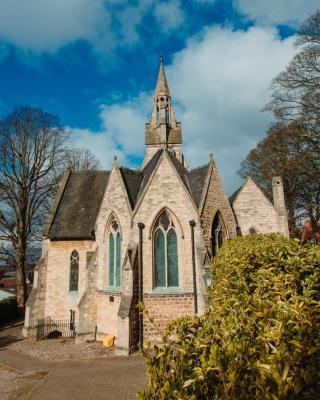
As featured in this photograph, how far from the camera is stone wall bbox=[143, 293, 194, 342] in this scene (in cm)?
1391

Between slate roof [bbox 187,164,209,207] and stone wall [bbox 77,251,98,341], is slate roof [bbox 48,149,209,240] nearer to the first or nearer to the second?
→ slate roof [bbox 187,164,209,207]

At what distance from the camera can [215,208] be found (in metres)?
15.7

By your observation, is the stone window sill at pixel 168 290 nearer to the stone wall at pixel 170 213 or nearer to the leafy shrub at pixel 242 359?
the stone wall at pixel 170 213

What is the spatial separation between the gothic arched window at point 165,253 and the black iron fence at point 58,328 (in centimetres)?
776

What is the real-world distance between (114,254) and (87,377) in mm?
6620

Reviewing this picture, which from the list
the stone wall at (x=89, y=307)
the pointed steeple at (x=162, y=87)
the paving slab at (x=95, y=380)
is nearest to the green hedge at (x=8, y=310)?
the stone wall at (x=89, y=307)

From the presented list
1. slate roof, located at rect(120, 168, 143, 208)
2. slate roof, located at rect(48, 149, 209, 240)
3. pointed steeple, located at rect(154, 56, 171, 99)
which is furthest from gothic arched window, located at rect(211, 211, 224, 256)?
pointed steeple, located at rect(154, 56, 171, 99)

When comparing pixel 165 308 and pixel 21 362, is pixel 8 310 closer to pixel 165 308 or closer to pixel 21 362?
pixel 21 362

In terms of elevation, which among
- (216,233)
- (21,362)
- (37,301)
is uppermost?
(216,233)

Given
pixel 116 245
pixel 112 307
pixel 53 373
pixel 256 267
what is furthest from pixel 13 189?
pixel 256 267

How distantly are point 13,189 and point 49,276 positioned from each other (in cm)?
959

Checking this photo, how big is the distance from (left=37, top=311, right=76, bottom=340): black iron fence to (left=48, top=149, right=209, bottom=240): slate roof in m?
5.48

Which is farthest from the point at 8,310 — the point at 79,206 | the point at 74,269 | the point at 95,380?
the point at 95,380

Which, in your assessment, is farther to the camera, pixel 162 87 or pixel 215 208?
pixel 162 87
